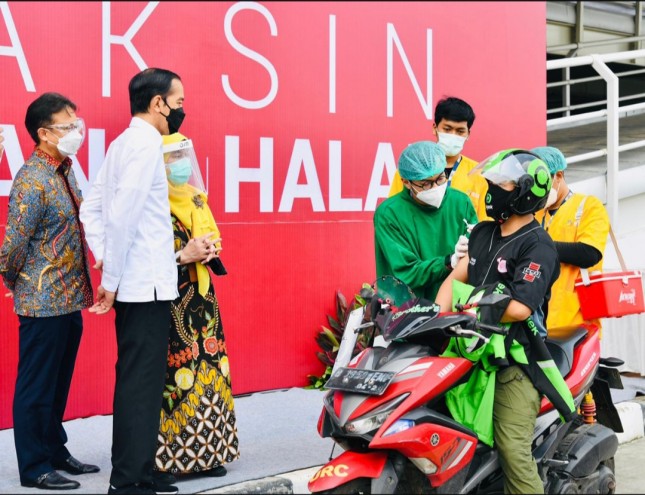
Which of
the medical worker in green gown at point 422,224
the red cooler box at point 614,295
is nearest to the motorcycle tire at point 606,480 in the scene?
the red cooler box at point 614,295

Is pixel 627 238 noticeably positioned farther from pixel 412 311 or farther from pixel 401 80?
pixel 412 311

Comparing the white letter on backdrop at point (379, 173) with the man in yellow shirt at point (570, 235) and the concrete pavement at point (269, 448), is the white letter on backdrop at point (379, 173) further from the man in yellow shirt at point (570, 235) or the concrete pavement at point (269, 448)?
the man in yellow shirt at point (570, 235)

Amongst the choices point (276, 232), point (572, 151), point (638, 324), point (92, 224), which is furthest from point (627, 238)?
point (92, 224)

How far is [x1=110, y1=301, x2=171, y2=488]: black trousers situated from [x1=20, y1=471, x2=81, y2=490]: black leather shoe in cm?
37

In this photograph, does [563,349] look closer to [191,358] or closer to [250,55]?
[191,358]

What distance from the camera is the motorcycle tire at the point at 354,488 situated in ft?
12.1

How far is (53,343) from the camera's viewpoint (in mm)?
4754

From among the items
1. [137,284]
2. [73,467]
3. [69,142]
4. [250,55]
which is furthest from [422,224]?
[250,55]

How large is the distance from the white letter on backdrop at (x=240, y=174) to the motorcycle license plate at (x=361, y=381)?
112 inches

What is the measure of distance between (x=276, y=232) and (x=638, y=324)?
2965mm

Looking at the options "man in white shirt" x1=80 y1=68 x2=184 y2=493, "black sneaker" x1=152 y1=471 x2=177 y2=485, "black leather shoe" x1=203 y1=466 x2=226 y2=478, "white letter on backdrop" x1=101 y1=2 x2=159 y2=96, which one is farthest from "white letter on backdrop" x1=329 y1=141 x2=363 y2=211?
"black sneaker" x1=152 y1=471 x2=177 y2=485

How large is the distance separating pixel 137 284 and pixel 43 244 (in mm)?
622

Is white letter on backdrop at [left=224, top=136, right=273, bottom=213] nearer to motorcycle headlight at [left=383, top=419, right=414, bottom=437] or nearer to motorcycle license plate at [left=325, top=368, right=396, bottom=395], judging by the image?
motorcycle license plate at [left=325, top=368, right=396, bottom=395]

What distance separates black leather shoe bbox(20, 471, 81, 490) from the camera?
4734 millimetres
